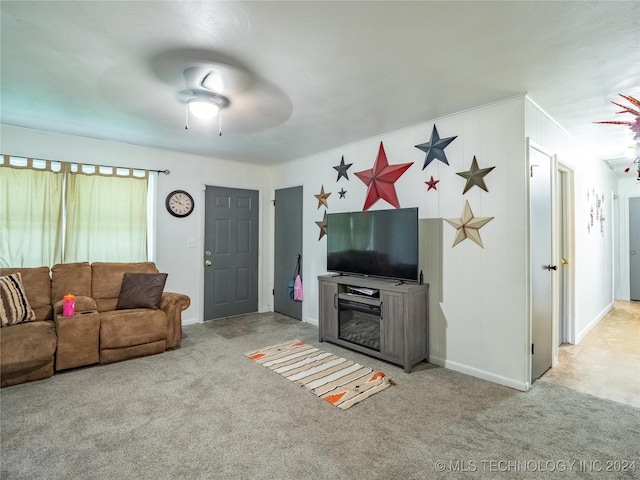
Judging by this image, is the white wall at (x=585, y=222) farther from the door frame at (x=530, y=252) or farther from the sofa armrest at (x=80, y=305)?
the sofa armrest at (x=80, y=305)

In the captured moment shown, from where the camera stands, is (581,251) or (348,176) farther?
(348,176)

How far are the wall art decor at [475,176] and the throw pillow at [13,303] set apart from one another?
13.8 ft

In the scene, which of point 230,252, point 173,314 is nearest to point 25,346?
point 173,314

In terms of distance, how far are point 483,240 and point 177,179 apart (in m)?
3.88

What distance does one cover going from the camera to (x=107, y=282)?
358 cm

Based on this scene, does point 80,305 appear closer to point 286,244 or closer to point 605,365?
point 286,244

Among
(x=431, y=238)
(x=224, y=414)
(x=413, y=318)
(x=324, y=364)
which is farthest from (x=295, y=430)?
(x=431, y=238)

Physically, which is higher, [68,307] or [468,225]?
[468,225]

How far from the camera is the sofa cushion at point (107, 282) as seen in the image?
351cm

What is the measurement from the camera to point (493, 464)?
1.72m

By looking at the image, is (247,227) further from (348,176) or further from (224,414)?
(224,414)

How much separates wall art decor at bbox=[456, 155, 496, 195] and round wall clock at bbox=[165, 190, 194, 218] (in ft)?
11.6

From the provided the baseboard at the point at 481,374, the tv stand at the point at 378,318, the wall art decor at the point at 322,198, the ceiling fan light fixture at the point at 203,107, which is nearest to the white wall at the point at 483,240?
the baseboard at the point at 481,374

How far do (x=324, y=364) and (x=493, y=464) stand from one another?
1619 mm
